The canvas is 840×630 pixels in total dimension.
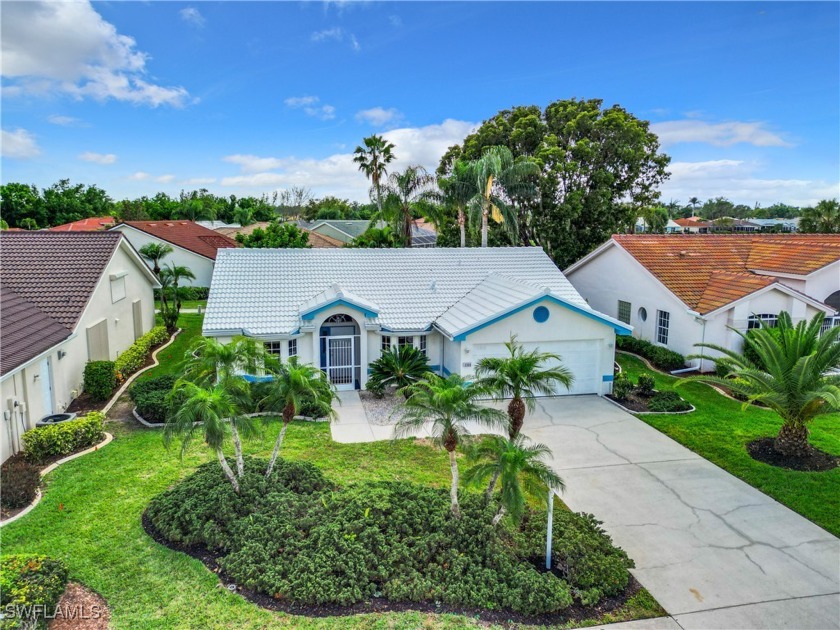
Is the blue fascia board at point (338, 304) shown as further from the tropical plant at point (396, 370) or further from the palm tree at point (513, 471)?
the palm tree at point (513, 471)

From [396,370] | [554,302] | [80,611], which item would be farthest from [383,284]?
[80,611]

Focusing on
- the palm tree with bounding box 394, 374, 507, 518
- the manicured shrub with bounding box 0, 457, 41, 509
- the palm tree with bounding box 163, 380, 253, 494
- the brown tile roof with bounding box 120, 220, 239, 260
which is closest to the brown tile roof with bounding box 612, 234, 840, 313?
the palm tree with bounding box 394, 374, 507, 518

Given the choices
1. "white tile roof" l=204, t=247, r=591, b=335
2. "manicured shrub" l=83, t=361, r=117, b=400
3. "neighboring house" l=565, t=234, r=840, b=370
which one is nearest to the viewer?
"manicured shrub" l=83, t=361, r=117, b=400

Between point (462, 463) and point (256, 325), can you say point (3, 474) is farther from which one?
point (462, 463)

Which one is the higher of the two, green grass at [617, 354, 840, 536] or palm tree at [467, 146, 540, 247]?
palm tree at [467, 146, 540, 247]

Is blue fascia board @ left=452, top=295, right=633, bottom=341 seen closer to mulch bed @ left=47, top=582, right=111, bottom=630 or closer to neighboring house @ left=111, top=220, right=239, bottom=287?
mulch bed @ left=47, top=582, right=111, bottom=630

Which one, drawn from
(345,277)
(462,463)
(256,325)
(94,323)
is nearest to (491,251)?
(345,277)

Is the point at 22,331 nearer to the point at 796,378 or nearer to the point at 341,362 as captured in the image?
the point at 341,362
